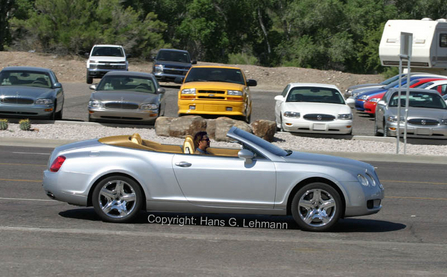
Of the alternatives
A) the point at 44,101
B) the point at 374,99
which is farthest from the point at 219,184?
the point at 374,99

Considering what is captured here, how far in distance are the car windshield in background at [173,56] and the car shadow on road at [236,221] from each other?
2882cm

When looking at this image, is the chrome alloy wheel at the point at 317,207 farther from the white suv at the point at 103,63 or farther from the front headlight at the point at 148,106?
the white suv at the point at 103,63

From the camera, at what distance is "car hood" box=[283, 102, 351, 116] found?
20562 millimetres

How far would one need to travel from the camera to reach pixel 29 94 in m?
20.5

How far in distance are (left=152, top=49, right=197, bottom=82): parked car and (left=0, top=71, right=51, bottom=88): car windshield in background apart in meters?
15.6

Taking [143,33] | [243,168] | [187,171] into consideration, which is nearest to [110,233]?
[187,171]

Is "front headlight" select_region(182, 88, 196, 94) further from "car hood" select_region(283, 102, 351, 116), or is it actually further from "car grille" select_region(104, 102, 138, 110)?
"car hood" select_region(283, 102, 351, 116)

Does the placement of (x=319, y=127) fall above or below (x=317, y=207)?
below

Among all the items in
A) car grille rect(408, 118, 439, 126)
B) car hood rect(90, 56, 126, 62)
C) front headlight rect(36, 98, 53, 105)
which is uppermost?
car hood rect(90, 56, 126, 62)

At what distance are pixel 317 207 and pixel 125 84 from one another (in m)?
14.1

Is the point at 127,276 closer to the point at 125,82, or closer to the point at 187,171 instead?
the point at 187,171

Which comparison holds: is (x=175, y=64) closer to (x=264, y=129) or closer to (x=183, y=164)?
(x=264, y=129)

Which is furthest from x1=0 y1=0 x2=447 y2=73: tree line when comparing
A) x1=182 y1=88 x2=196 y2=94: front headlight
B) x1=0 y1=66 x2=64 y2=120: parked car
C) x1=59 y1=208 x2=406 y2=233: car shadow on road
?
x1=59 y1=208 x2=406 y2=233: car shadow on road

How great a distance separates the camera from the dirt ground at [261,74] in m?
42.7
